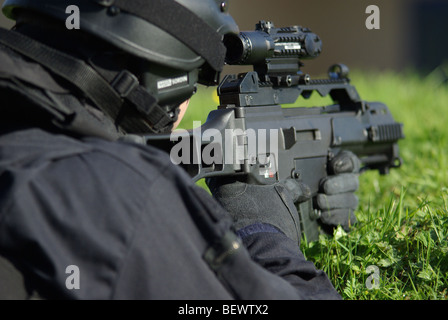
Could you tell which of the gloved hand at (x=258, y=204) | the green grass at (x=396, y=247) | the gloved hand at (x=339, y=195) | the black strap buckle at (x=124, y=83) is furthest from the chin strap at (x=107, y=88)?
the gloved hand at (x=339, y=195)

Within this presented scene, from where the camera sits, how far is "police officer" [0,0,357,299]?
1.56 m

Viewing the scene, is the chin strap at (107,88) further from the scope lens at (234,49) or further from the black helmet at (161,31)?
the scope lens at (234,49)

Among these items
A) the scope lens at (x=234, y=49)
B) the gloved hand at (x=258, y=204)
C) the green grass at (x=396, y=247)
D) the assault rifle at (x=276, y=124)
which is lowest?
the green grass at (x=396, y=247)

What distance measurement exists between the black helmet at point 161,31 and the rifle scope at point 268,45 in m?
0.53

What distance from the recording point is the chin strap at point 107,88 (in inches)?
70.6

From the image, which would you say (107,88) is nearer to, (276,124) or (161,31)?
(161,31)

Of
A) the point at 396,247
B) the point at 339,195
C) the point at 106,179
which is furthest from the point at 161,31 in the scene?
the point at 339,195

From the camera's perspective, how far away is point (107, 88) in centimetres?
191

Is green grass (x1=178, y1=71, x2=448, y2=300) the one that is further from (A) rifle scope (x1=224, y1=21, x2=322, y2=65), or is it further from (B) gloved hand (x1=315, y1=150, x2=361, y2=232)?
(A) rifle scope (x1=224, y1=21, x2=322, y2=65)

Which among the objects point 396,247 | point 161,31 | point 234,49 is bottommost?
point 396,247

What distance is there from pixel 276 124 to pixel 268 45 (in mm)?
394

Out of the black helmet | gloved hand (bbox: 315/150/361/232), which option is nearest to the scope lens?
the black helmet
